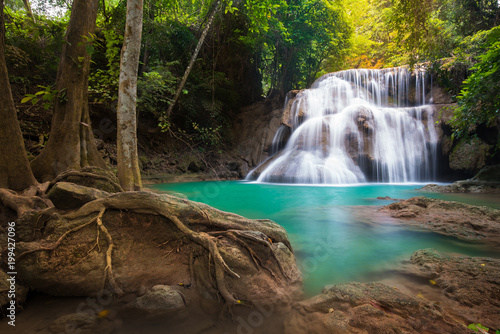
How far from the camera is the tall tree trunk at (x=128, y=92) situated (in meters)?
4.08

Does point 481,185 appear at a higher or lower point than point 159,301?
higher

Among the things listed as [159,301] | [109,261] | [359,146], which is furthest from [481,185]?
[109,261]

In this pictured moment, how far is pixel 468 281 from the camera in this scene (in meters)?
2.16

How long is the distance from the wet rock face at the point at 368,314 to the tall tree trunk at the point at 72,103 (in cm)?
448

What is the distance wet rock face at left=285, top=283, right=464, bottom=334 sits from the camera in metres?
1.66

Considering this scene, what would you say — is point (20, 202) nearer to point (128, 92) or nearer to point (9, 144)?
point (9, 144)

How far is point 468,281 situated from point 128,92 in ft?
17.0

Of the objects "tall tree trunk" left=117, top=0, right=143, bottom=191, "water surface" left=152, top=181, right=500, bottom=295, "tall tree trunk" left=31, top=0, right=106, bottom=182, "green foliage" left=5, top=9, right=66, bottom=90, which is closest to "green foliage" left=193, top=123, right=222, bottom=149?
"green foliage" left=5, top=9, right=66, bottom=90

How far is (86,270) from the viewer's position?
2068 millimetres

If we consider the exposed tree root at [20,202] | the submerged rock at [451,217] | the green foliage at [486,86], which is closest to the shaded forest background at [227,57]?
the green foliage at [486,86]

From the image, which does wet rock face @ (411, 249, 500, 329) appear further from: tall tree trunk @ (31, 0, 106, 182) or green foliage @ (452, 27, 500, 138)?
tall tree trunk @ (31, 0, 106, 182)

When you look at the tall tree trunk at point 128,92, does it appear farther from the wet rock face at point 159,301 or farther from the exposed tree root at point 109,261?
the wet rock face at point 159,301

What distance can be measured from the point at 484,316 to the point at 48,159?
587 cm

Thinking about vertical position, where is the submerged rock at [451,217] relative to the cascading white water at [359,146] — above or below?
below
